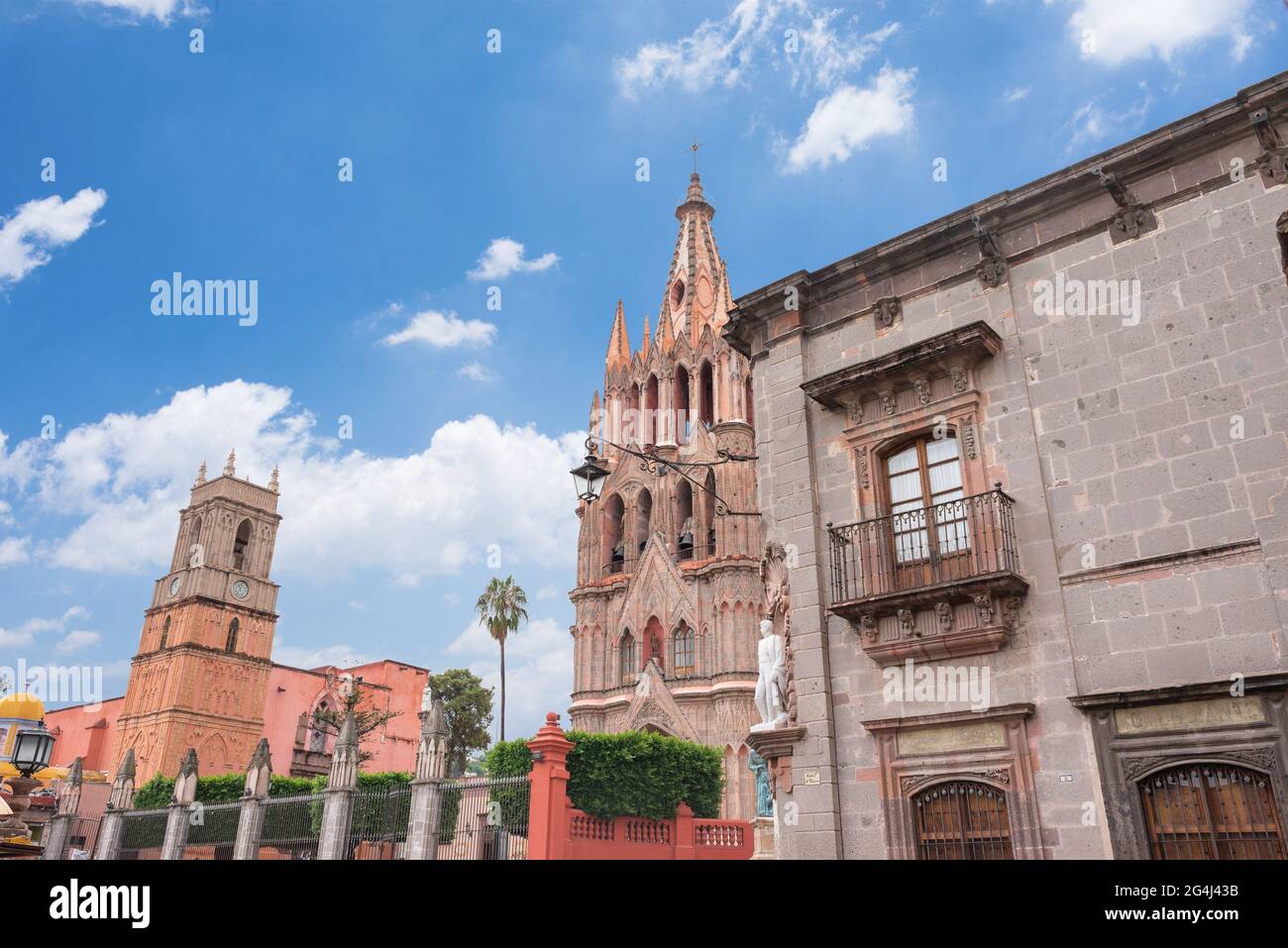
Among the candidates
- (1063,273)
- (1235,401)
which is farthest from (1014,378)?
(1235,401)

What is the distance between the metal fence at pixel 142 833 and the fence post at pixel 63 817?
2112 millimetres

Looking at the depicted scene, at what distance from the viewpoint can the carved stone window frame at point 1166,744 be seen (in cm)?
934

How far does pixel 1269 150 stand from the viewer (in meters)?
10.9

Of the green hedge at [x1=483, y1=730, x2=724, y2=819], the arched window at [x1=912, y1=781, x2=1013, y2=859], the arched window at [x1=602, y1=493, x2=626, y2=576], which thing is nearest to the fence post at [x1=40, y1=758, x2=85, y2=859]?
the green hedge at [x1=483, y1=730, x2=724, y2=819]

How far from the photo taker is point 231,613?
53469 mm

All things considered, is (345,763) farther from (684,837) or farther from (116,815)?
(116,815)

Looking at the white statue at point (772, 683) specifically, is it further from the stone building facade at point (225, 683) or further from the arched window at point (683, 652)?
the stone building facade at point (225, 683)

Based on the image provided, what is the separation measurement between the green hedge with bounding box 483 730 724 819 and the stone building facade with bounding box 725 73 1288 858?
46.8 ft

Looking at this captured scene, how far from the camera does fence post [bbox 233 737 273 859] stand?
26766mm

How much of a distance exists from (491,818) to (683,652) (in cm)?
1788

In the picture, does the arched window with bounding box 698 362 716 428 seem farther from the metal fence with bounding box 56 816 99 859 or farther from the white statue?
the white statue

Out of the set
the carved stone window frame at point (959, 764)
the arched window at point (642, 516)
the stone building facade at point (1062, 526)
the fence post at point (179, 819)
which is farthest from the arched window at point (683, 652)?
the carved stone window frame at point (959, 764)
